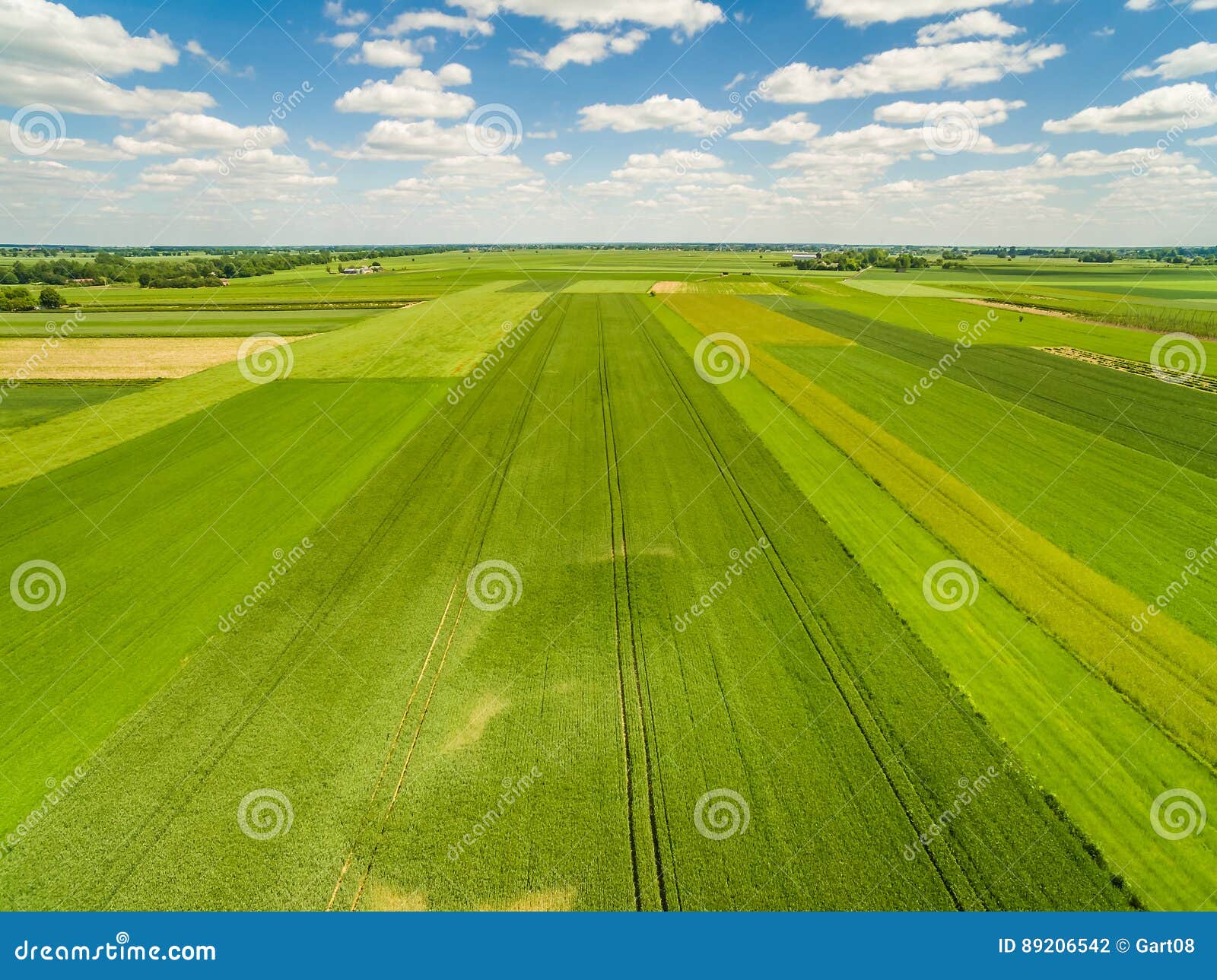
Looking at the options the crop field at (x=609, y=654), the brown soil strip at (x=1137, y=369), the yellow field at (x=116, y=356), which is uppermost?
the yellow field at (x=116, y=356)

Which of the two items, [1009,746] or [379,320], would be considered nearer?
[1009,746]

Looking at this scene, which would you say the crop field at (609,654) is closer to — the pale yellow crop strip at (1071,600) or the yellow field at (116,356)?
the pale yellow crop strip at (1071,600)

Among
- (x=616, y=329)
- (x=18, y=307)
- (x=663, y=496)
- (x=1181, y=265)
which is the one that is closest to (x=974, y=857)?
(x=663, y=496)

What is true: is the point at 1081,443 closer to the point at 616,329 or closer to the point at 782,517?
the point at 782,517

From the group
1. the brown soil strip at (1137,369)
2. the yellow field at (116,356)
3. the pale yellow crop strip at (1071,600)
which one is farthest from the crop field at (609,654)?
the yellow field at (116,356)

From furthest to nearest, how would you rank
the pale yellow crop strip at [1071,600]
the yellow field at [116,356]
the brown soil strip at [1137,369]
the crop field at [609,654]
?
the yellow field at [116,356]
the brown soil strip at [1137,369]
the pale yellow crop strip at [1071,600]
the crop field at [609,654]

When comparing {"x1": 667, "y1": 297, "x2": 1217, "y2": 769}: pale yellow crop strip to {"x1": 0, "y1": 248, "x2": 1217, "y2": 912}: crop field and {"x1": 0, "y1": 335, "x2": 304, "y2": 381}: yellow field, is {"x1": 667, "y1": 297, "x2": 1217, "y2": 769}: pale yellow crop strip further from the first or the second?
{"x1": 0, "y1": 335, "x2": 304, "y2": 381}: yellow field

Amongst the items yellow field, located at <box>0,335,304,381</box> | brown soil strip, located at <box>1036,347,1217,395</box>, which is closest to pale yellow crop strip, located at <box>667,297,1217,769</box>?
brown soil strip, located at <box>1036,347,1217,395</box>

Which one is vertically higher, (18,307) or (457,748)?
(18,307)

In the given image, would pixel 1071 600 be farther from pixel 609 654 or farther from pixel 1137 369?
pixel 1137 369
